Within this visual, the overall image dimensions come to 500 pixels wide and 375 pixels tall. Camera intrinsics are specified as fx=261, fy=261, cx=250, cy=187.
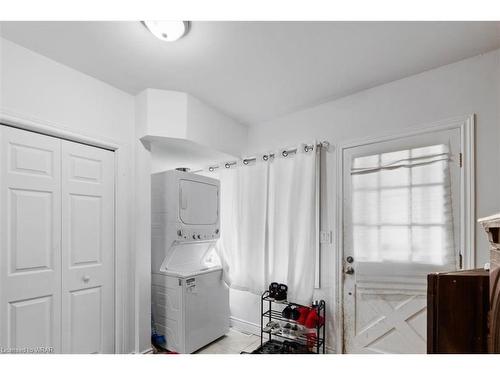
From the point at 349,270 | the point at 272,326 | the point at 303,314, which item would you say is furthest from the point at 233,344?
the point at 349,270

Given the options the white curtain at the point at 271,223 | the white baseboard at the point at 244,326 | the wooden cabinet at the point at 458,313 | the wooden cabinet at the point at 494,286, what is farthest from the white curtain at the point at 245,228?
the wooden cabinet at the point at 494,286

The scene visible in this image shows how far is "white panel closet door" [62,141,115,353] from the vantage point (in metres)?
1.94

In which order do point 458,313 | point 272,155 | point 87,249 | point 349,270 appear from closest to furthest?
1. point 458,313
2. point 87,249
3. point 349,270
4. point 272,155

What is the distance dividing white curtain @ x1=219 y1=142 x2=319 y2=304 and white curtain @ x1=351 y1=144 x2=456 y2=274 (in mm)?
439

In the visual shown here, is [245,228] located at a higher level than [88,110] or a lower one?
lower

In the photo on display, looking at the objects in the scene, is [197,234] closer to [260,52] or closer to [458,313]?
[260,52]

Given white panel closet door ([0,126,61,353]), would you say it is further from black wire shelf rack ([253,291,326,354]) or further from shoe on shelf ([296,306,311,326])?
shoe on shelf ([296,306,311,326])

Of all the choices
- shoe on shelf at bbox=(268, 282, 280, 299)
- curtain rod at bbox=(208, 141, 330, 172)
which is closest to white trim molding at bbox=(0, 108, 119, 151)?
curtain rod at bbox=(208, 141, 330, 172)

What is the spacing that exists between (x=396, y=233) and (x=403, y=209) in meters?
0.20

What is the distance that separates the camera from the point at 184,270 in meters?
2.69

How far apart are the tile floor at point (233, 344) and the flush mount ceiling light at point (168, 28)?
272 cm
